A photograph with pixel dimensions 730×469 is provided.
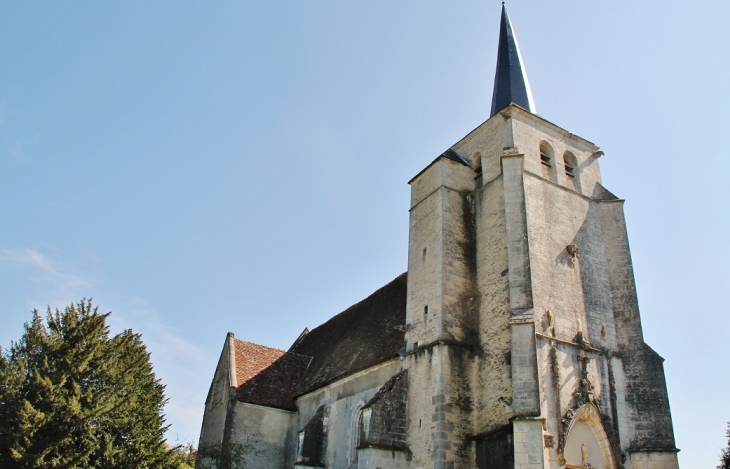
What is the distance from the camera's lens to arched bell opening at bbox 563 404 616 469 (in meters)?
13.2

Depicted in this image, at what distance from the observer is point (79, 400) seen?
1623 cm

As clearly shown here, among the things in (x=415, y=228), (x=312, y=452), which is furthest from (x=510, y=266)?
(x=312, y=452)

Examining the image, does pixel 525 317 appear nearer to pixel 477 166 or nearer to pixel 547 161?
pixel 547 161

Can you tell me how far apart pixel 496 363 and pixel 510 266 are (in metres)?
2.45

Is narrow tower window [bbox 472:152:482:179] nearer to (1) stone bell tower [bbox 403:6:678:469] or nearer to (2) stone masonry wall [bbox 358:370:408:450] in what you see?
(1) stone bell tower [bbox 403:6:678:469]

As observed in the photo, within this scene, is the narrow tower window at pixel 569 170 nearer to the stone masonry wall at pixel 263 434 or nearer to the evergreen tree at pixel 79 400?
the stone masonry wall at pixel 263 434

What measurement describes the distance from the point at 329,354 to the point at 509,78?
1180 cm

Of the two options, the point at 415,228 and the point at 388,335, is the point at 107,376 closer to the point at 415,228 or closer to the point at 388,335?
the point at 388,335

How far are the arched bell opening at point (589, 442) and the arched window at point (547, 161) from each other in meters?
6.93

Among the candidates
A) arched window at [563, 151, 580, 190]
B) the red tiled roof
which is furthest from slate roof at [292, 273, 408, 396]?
arched window at [563, 151, 580, 190]

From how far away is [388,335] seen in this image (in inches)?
710

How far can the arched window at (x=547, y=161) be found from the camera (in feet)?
57.7

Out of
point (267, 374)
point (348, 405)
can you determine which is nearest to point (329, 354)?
point (267, 374)

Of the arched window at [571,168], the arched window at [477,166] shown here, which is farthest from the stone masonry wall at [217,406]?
the arched window at [571,168]
